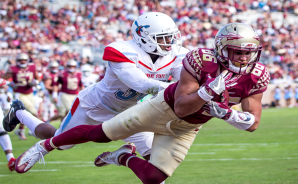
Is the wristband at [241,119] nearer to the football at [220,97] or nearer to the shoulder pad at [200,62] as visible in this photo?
the football at [220,97]

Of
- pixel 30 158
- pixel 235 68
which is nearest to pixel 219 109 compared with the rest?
pixel 235 68

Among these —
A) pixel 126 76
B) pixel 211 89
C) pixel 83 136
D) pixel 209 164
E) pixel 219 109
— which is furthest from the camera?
pixel 209 164

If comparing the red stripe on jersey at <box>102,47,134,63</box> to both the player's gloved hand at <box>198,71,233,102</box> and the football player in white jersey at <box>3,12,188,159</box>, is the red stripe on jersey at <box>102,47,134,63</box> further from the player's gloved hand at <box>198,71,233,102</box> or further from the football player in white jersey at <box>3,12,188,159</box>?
Result: the player's gloved hand at <box>198,71,233,102</box>

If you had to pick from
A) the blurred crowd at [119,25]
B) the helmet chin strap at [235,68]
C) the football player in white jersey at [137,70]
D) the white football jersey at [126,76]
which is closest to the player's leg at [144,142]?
the football player in white jersey at [137,70]

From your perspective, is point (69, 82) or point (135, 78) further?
point (69, 82)

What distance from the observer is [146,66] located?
386 cm

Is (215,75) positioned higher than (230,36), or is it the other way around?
(230,36)

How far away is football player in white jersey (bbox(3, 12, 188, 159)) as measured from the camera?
374 cm

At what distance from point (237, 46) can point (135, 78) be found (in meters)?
1.01

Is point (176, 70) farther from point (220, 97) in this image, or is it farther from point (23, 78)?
point (23, 78)

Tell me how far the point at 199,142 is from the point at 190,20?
→ 14181mm

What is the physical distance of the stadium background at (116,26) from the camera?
16031 mm

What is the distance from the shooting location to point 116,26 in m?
19.2

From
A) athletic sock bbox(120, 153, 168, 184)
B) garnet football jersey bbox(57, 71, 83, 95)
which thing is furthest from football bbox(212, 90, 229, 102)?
garnet football jersey bbox(57, 71, 83, 95)
